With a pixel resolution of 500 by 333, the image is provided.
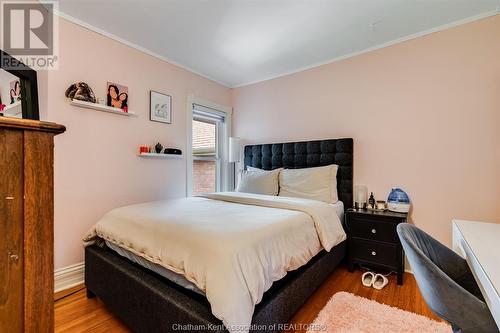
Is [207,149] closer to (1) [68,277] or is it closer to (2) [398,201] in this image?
(1) [68,277]

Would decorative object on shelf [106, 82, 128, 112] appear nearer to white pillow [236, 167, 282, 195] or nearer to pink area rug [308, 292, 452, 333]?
white pillow [236, 167, 282, 195]

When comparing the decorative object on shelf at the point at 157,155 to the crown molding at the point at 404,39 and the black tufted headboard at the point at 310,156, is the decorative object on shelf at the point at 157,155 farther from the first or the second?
the crown molding at the point at 404,39

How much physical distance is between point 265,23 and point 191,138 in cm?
174

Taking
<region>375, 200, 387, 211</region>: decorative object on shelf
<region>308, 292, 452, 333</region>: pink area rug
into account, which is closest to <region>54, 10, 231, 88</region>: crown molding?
<region>375, 200, 387, 211</region>: decorative object on shelf

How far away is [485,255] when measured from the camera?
1090 mm

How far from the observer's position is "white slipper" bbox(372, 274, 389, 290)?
211 cm

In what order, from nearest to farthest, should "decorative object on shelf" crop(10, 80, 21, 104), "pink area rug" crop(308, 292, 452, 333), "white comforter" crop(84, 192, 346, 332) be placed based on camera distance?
"white comforter" crop(84, 192, 346, 332), "decorative object on shelf" crop(10, 80, 21, 104), "pink area rug" crop(308, 292, 452, 333)

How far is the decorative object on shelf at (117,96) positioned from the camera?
2.45 metres

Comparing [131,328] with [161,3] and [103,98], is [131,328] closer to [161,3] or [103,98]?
[103,98]

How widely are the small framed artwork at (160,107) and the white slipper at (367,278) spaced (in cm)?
281

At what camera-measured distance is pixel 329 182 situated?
266 centimetres

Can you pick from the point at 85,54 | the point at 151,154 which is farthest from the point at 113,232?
the point at 85,54
